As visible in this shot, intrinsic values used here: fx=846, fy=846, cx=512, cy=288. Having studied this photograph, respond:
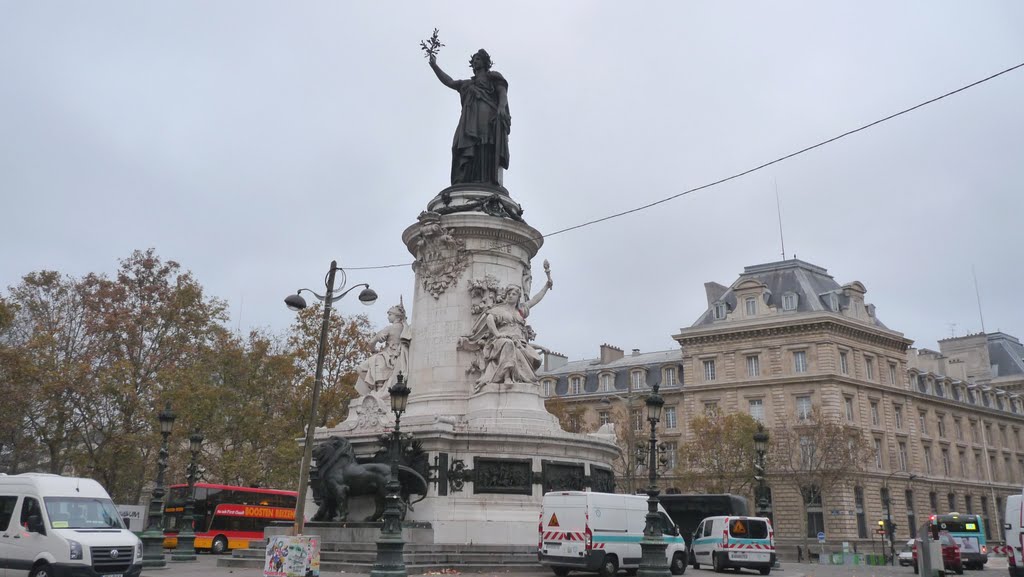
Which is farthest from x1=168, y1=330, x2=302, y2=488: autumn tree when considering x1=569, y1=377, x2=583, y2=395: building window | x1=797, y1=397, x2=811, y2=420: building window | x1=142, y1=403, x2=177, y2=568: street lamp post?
x1=797, y1=397, x2=811, y2=420: building window

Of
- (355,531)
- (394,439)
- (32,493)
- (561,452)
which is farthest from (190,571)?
(561,452)

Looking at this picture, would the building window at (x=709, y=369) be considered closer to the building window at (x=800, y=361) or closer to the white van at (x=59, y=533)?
the building window at (x=800, y=361)

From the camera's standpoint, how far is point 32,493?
51.6ft

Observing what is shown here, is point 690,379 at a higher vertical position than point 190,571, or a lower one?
higher

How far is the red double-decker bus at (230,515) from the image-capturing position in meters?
37.2

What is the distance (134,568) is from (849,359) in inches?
2277

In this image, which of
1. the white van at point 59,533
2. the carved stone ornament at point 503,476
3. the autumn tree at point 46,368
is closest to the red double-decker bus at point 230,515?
the autumn tree at point 46,368

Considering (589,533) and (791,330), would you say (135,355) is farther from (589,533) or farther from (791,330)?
(791,330)

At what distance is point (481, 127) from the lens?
91.4 ft

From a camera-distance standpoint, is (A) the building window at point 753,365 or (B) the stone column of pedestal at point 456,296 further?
(A) the building window at point 753,365

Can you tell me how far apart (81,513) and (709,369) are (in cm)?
5623

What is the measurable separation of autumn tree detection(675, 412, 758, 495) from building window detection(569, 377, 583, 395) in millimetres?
18271

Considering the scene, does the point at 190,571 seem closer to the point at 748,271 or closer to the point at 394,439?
the point at 394,439

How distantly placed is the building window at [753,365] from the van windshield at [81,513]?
54.3 meters
